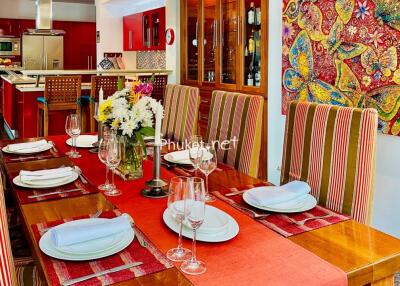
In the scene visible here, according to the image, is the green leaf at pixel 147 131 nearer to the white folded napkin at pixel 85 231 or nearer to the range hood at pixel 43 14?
the white folded napkin at pixel 85 231

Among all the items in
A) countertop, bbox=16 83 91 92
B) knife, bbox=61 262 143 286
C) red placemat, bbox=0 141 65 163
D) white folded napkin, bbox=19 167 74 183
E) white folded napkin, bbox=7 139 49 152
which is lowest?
knife, bbox=61 262 143 286

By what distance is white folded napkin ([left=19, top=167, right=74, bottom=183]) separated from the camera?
1708 mm

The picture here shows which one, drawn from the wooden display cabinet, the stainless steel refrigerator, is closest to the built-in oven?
the stainless steel refrigerator

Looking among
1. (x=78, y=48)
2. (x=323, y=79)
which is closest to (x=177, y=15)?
(x=323, y=79)

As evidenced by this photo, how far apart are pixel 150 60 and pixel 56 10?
3.11 meters

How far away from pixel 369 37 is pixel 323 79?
1.64 feet

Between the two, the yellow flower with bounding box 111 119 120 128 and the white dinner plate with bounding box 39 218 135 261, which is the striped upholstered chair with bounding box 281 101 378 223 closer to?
the yellow flower with bounding box 111 119 120 128

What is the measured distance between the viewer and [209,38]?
15.8 ft

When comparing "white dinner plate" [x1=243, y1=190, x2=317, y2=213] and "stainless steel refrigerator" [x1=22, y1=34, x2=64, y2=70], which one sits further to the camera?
"stainless steel refrigerator" [x1=22, y1=34, x2=64, y2=70]

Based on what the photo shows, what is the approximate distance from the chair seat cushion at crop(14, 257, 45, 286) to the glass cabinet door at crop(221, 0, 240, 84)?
3179mm

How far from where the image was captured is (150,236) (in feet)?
4.07

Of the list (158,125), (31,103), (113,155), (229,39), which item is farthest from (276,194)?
(31,103)

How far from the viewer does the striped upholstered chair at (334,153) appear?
162 centimetres

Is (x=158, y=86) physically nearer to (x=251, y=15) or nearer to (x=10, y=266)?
(x=251, y=15)
